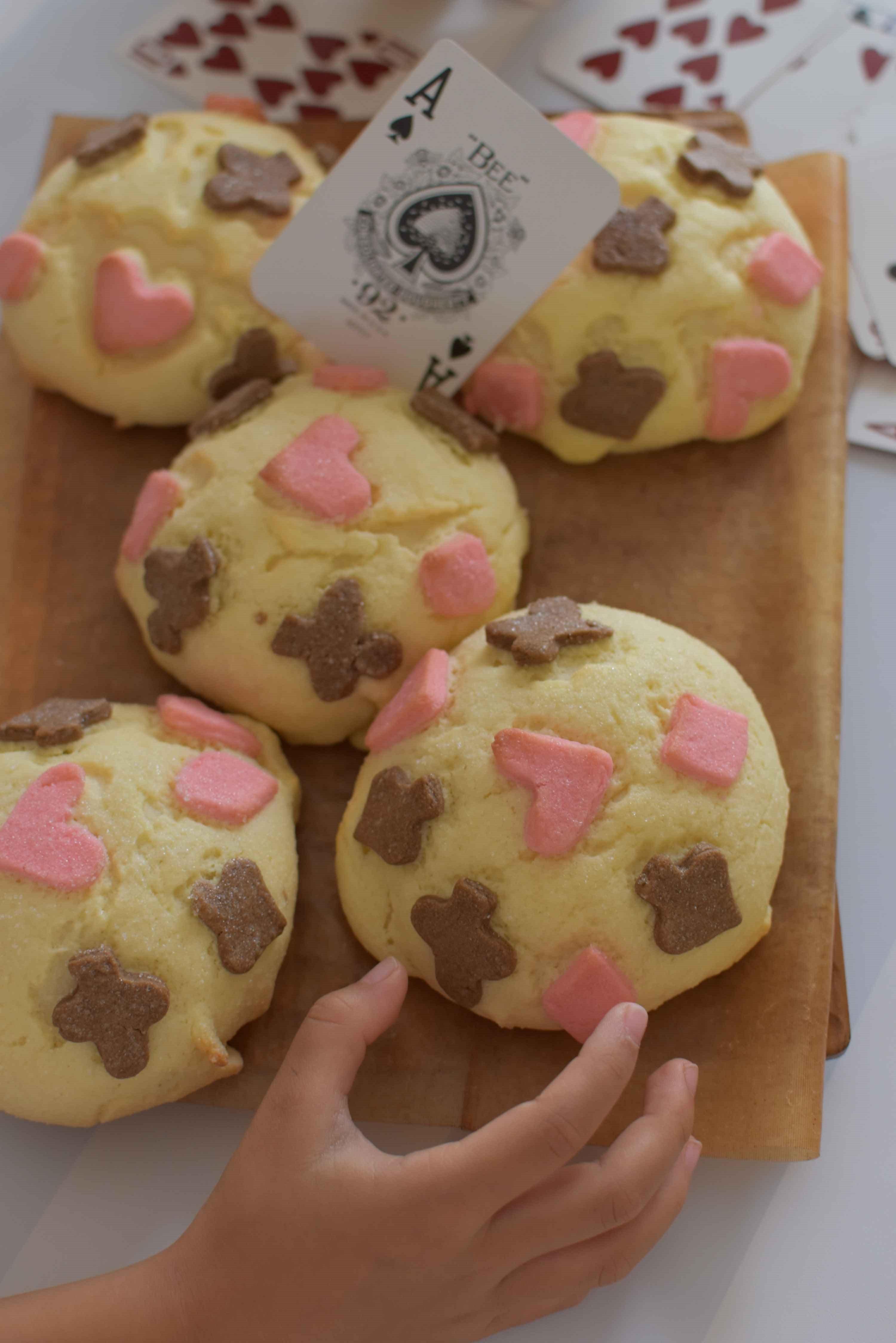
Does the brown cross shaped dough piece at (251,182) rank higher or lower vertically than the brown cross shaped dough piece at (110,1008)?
higher

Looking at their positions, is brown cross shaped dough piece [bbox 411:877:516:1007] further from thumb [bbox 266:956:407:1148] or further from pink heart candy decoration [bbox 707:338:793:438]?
pink heart candy decoration [bbox 707:338:793:438]

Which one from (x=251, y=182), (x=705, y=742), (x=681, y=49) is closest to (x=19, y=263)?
(x=251, y=182)

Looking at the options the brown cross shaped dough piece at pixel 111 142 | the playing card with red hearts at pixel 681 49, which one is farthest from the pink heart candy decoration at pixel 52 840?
the playing card with red hearts at pixel 681 49

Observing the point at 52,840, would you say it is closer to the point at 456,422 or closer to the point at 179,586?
the point at 179,586

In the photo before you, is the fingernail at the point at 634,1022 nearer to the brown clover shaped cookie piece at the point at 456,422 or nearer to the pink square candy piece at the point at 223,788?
the pink square candy piece at the point at 223,788

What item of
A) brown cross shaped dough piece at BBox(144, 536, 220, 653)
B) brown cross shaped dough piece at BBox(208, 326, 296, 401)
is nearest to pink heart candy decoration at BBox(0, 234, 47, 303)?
brown cross shaped dough piece at BBox(208, 326, 296, 401)
